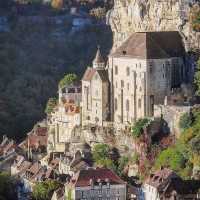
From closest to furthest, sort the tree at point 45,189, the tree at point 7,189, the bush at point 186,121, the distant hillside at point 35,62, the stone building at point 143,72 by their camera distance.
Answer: the tree at point 45,189 → the bush at point 186,121 → the tree at point 7,189 → the stone building at point 143,72 → the distant hillside at point 35,62

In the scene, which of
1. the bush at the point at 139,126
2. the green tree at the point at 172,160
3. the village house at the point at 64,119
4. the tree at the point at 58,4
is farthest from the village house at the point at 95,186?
the tree at the point at 58,4

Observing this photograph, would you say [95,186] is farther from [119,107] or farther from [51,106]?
[51,106]

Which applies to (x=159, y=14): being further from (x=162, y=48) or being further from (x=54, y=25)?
(x=54, y=25)

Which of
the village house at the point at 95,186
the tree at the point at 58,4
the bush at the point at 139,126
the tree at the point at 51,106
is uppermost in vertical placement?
the tree at the point at 58,4

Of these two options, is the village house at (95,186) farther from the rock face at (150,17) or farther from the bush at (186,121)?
the rock face at (150,17)

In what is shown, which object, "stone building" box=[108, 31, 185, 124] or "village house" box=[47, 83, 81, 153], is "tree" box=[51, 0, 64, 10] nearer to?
"village house" box=[47, 83, 81, 153]

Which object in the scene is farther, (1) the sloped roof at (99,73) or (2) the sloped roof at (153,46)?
(1) the sloped roof at (99,73)
